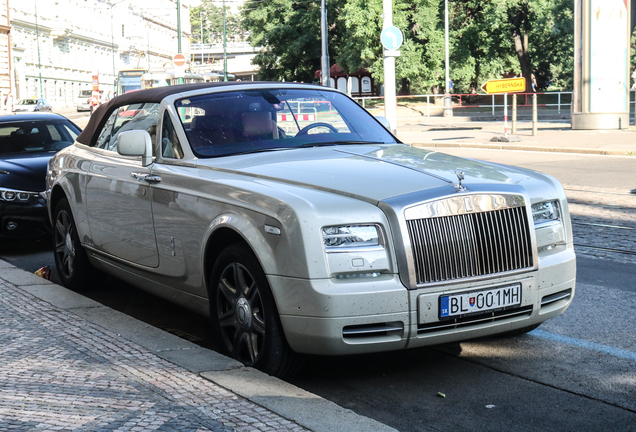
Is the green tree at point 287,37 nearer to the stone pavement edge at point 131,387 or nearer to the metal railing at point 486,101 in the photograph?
the metal railing at point 486,101

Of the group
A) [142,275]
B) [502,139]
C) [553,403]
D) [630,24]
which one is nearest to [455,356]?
[553,403]

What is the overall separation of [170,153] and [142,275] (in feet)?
2.79

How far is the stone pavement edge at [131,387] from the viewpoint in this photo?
327 centimetres

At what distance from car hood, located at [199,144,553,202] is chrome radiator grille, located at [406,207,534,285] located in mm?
168

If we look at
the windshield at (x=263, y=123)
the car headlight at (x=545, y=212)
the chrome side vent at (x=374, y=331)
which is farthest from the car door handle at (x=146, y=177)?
the car headlight at (x=545, y=212)

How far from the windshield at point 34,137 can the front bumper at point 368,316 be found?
6.94 meters

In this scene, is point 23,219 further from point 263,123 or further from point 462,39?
point 462,39

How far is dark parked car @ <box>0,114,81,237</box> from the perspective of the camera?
8.89m

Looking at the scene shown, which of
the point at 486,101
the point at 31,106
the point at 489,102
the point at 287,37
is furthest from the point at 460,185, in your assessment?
the point at 31,106

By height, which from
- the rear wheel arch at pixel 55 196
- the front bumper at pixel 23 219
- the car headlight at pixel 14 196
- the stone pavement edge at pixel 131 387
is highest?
the rear wheel arch at pixel 55 196

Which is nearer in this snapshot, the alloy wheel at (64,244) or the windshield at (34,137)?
the alloy wheel at (64,244)

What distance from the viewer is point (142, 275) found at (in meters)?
5.54

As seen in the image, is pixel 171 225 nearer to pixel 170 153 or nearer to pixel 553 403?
pixel 170 153

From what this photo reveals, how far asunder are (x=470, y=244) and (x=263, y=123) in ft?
5.86
